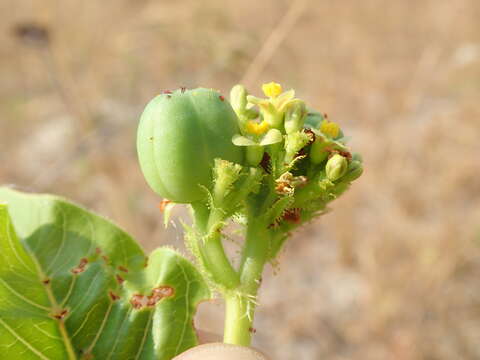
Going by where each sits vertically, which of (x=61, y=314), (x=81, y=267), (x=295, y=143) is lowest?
(x=61, y=314)

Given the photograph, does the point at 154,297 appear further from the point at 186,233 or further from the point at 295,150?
the point at 295,150

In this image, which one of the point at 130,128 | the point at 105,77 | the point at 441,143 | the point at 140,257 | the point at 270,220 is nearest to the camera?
the point at 270,220

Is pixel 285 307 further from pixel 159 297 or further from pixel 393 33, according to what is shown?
pixel 393 33

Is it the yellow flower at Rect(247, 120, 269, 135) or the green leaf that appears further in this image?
the green leaf

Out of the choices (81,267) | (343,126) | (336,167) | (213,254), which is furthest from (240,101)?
(343,126)

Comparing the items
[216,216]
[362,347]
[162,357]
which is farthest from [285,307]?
[216,216]

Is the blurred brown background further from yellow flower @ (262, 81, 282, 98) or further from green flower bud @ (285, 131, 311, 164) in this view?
green flower bud @ (285, 131, 311, 164)

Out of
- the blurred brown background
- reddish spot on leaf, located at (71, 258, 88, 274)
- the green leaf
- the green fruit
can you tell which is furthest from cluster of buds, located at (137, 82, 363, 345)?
the blurred brown background
